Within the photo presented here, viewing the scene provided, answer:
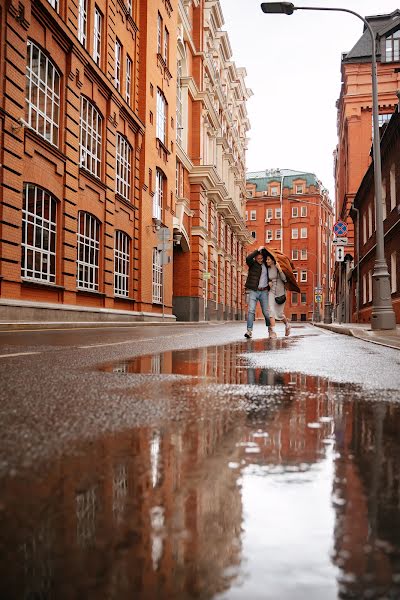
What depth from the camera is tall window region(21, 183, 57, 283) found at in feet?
46.5

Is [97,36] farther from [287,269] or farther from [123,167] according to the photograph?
[287,269]

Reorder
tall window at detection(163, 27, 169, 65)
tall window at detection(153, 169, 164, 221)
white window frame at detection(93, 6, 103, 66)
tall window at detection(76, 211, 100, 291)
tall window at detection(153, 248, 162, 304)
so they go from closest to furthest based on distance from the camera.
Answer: tall window at detection(76, 211, 100, 291), white window frame at detection(93, 6, 103, 66), tall window at detection(153, 248, 162, 304), tall window at detection(153, 169, 164, 221), tall window at detection(163, 27, 169, 65)

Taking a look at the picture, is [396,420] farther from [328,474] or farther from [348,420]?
[328,474]

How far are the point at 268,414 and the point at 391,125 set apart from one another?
69.6 feet

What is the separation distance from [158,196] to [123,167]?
5120mm

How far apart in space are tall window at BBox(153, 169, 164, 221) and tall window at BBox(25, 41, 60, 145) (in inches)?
397

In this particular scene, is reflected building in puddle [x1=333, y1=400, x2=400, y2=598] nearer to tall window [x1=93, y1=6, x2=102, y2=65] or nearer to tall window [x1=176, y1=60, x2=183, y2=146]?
tall window [x1=93, y1=6, x2=102, y2=65]

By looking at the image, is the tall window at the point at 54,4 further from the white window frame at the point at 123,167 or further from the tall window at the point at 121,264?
the tall window at the point at 121,264

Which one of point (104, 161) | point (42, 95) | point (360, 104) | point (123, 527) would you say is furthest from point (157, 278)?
point (123, 527)

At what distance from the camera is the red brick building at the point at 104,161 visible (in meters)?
13.7

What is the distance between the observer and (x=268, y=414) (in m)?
2.00

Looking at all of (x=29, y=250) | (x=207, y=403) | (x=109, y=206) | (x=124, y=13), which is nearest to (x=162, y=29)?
(x=124, y=13)

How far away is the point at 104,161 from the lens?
65.9 ft

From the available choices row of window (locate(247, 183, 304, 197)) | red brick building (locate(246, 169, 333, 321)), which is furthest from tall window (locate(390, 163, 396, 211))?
row of window (locate(247, 183, 304, 197))
